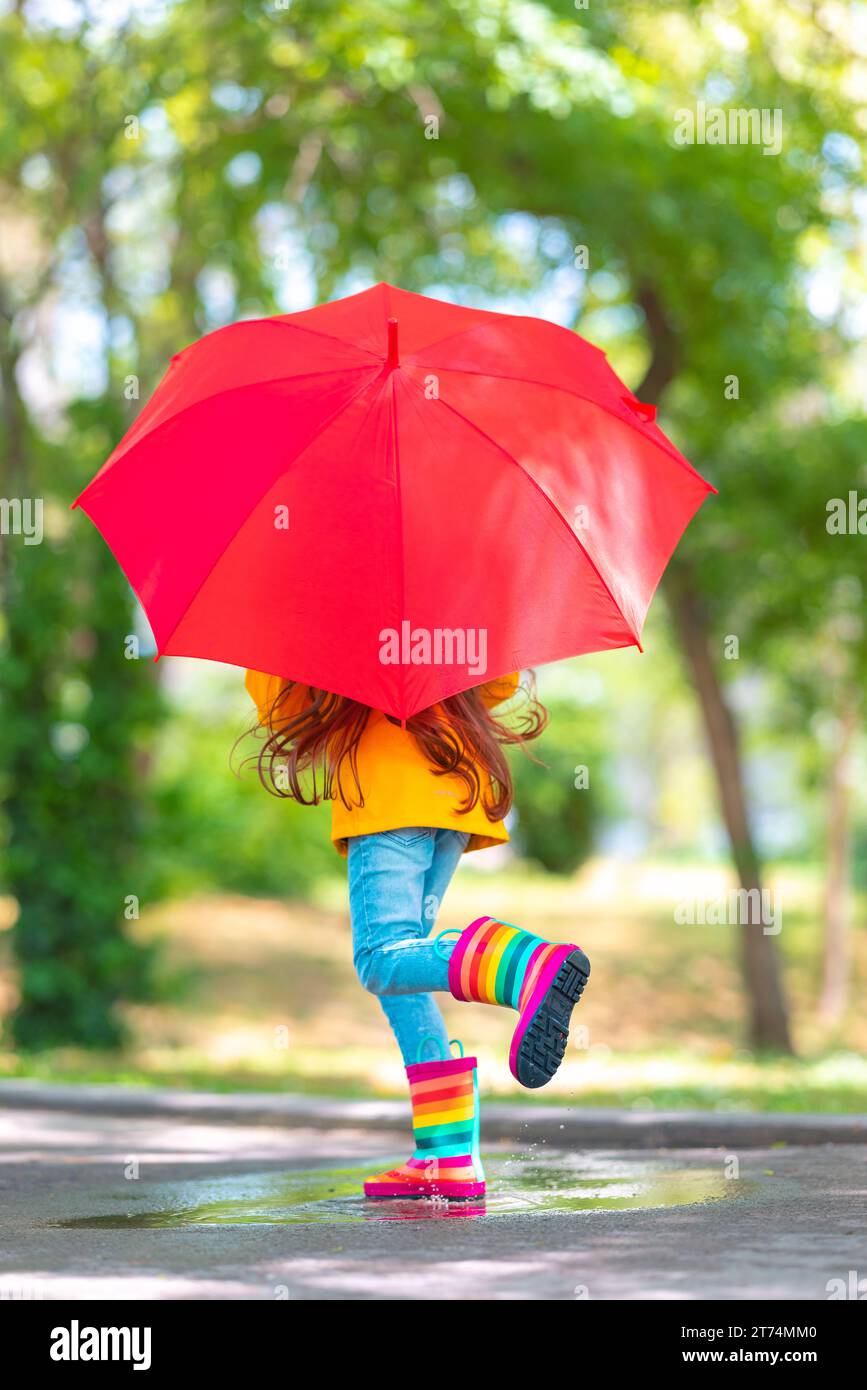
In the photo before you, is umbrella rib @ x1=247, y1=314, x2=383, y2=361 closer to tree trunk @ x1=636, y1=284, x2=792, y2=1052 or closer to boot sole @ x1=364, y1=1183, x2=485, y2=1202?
boot sole @ x1=364, y1=1183, x2=485, y2=1202

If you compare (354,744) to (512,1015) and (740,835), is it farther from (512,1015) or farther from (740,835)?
(512,1015)

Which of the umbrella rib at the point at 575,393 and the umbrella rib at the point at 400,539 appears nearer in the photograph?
the umbrella rib at the point at 400,539

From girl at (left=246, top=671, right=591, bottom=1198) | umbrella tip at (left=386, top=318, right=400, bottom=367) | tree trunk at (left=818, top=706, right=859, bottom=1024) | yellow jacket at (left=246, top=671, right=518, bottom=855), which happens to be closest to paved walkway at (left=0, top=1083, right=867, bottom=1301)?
girl at (left=246, top=671, right=591, bottom=1198)

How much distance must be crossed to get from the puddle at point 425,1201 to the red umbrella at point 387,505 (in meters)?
1.43

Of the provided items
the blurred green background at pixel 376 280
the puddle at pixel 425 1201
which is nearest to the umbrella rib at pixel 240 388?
the puddle at pixel 425 1201

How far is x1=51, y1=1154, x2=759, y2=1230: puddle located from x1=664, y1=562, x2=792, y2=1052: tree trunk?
10.3 meters

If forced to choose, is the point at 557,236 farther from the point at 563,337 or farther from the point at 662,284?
the point at 563,337

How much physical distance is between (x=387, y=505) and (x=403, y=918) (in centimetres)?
117

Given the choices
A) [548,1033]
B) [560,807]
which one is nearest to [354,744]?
[548,1033]

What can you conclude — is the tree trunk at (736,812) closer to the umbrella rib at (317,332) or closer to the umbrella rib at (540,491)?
the umbrella rib at (317,332)

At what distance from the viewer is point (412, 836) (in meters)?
4.74

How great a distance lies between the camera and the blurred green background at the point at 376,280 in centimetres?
1299

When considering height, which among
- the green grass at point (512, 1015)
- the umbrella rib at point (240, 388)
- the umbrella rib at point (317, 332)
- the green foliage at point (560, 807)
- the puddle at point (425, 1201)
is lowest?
the puddle at point (425, 1201)

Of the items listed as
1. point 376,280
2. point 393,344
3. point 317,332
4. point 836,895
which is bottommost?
point 836,895
